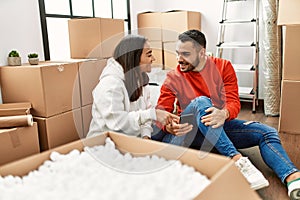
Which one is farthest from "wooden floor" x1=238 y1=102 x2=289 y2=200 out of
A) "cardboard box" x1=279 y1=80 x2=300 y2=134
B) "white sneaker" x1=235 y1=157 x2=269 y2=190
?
"cardboard box" x1=279 y1=80 x2=300 y2=134

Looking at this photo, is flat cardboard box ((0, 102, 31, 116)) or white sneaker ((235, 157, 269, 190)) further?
flat cardboard box ((0, 102, 31, 116))

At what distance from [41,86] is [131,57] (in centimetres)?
65

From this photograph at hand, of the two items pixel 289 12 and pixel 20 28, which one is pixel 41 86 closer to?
pixel 20 28

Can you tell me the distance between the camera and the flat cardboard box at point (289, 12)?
7.02ft

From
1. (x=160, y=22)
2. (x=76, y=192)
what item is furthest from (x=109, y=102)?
(x=160, y=22)

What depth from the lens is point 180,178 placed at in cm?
98

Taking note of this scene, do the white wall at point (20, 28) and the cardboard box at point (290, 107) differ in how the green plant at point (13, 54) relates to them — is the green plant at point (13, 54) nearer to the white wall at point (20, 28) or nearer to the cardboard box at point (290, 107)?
the white wall at point (20, 28)

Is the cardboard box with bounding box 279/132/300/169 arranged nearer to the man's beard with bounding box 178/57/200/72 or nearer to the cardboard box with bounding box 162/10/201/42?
the man's beard with bounding box 178/57/200/72

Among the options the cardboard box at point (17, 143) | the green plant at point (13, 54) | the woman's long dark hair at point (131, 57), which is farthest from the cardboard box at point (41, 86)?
the woman's long dark hair at point (131, 57)

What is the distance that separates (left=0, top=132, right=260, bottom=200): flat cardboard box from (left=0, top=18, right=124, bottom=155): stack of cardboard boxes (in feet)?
2.91

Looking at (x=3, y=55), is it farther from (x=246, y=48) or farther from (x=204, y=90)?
(x=246, y=48)

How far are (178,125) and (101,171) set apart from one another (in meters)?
0.69

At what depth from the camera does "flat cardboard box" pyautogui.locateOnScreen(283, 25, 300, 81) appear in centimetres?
238

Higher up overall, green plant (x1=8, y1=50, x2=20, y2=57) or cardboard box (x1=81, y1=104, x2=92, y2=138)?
green plant (x1=8, y1=50, x2=20, y2=57)
